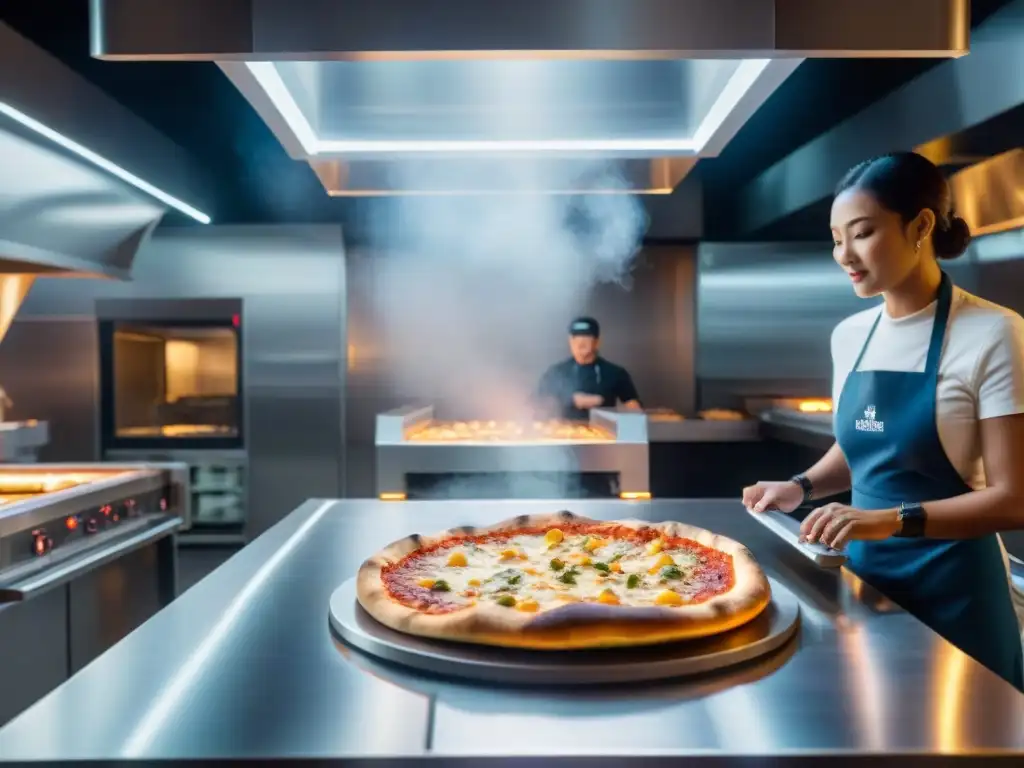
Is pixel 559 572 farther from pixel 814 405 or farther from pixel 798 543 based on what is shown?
pixel 814 405

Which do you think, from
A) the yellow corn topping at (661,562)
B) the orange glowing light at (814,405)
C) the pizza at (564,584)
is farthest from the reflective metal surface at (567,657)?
the orange glowing light at (814,405)

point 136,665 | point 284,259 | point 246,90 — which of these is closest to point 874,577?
point 136,665

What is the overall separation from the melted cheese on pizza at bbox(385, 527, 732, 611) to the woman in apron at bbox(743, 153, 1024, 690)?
196 millimetres

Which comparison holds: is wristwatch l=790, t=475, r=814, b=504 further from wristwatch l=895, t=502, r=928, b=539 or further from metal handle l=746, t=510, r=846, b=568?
wristwatch l=895, t=502, r=928, b=539

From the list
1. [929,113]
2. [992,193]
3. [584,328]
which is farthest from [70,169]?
[992,193]

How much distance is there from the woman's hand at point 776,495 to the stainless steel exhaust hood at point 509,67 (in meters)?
0.76

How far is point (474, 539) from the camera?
1.66 m

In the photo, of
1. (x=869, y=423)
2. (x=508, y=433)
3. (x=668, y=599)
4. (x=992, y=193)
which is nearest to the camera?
(x=668, y=599)

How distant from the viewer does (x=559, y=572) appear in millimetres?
1403

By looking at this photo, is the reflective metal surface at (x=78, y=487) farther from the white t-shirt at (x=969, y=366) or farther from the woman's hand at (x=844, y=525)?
the white t-shirt at (x=969, y=366)

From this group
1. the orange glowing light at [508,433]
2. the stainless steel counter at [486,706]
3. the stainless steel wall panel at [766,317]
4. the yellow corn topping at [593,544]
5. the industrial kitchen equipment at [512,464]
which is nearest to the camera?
the stainless steel counter at [486,706]

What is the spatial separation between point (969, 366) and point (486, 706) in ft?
3.61

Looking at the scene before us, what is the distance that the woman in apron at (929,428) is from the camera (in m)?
1.39

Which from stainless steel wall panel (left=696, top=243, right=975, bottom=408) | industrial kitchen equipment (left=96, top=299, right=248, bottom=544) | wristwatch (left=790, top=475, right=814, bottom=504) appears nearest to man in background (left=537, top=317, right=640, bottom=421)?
stainless steel wall panel (left=696, top=243, right=975, bottom=408)
